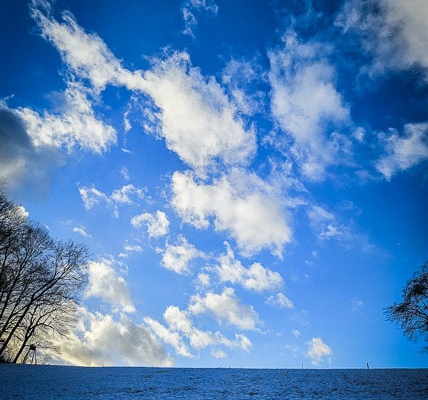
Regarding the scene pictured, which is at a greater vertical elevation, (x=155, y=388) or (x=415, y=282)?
(x=415, y=282)

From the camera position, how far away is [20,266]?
28625 millimetres

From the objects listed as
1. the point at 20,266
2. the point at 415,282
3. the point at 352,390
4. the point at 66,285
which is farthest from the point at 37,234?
the point at 415,282

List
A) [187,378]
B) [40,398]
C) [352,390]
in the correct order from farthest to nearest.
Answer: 1. [187,378]
2. [352,390]
3. [40,398]

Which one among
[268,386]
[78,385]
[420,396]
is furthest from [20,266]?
[420,396]

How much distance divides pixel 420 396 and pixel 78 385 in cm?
1087

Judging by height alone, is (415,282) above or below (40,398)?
above

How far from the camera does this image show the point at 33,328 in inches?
1204

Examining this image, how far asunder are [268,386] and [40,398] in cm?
709

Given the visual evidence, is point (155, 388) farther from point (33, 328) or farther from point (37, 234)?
point (33, 328)

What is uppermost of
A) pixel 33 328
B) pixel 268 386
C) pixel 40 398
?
pixel 33 328

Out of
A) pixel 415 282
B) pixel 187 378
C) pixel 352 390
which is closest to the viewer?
pixel 352 390

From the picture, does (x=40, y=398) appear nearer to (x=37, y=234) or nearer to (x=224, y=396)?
(x=224, y=396)

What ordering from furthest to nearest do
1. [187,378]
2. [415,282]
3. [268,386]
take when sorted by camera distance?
[415,282] < [187,378] < [268,386]

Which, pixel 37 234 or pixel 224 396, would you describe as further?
pixel 37 234
